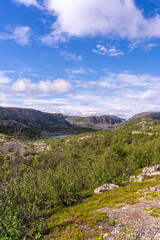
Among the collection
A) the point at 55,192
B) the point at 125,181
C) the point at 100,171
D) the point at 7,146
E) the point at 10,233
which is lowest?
the point at 7,146

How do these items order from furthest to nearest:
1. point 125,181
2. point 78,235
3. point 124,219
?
point 125,181
point 124,219
point 78,235

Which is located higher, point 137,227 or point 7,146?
point 137,227

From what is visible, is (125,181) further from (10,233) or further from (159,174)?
(10,233)

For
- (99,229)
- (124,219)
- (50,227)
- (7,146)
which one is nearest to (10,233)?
(50,227)

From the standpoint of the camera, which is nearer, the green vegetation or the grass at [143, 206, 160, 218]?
the green vegetation

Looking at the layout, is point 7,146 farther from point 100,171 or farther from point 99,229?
point 99,229

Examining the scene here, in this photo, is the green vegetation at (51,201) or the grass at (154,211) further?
the grass at (154,211)

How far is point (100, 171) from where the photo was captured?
49438 mm

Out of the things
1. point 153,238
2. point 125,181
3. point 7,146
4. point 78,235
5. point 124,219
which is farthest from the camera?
point 7,146

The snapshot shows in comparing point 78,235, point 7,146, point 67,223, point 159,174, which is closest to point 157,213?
point 78,235

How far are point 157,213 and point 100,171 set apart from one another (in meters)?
33.4

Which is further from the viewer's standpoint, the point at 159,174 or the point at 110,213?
the point at 159,174

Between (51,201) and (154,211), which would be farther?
(51,201)

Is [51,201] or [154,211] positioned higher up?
[154,211]
